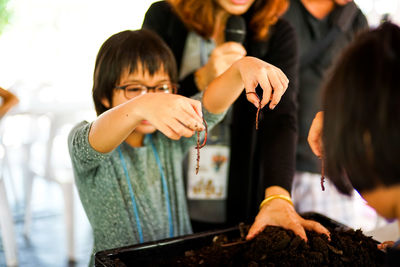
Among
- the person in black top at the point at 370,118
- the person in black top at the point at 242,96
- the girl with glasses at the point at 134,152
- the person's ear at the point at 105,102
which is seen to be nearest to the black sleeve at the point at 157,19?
the person in black top at the point at 242,96

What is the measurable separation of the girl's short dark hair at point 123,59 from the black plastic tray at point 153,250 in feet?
1.19

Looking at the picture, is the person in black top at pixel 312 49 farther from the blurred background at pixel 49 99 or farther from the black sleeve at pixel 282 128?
the blurred background at pixel 49 99

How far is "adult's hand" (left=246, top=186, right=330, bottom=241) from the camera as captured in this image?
0.87 metres

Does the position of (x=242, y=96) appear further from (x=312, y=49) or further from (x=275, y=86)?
(x=312, y=49)

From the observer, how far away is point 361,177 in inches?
19.7

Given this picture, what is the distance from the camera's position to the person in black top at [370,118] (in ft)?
1.54

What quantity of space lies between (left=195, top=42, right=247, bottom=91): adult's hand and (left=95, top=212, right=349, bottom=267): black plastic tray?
38 centimetres

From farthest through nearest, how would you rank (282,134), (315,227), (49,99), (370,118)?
(49,99), (282,134), (315,227), (370,118)

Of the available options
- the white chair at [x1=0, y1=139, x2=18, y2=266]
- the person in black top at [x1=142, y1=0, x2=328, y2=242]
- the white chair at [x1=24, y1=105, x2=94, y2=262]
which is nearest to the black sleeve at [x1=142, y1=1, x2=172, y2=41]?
the person in black top at [x1=142, y1=0, x2=328, y2=242]

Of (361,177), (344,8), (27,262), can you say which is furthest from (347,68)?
(27,262)

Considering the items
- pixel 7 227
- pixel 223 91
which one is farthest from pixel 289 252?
pixel 7 227

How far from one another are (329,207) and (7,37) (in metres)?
2.63

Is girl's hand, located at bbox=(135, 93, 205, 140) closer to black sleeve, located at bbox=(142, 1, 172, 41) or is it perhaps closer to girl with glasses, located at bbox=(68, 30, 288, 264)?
girl with glasses, located at bbox=(68, 30, 288, 264)

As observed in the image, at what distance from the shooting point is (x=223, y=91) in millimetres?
922
